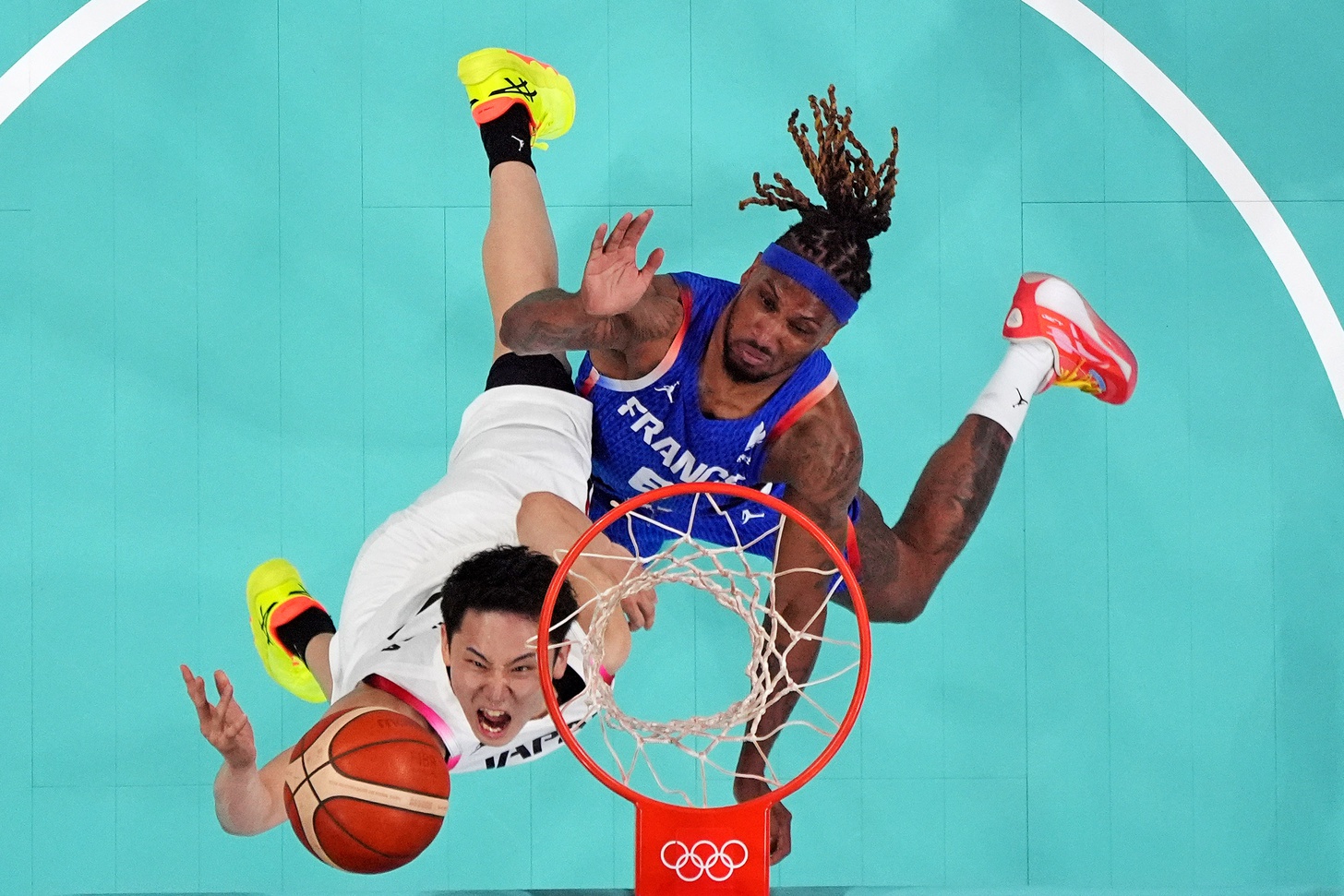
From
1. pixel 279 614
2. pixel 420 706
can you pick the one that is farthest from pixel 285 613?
pixel 420 706

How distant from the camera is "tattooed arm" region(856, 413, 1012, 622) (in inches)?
151

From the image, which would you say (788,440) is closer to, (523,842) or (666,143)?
(666,143)

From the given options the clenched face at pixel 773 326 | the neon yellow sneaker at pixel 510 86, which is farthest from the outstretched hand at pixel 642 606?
the neon yellow sneaker at pixel 510 86

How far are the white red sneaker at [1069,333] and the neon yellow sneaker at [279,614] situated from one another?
8.50 ft

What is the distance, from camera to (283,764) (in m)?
3.29

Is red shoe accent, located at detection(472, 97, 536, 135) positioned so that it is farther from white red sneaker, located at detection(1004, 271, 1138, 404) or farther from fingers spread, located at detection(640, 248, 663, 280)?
white red sneaker, located at detection(1004, 271, 1138, 404)

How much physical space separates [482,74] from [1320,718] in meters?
3.69

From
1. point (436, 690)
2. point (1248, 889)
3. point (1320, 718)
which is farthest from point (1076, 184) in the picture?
point (436, 690)

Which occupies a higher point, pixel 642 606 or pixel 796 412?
pixel 796 412

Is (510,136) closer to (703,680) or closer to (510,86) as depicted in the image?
(510,86)

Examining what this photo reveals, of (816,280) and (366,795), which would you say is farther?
(816,280)

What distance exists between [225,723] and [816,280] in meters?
1.99

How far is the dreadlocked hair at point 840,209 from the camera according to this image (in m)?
3.30

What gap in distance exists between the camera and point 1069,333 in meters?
3.87
